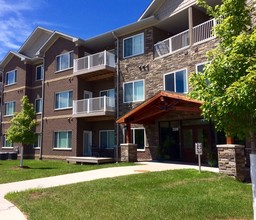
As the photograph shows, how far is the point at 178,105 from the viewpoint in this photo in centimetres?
1611

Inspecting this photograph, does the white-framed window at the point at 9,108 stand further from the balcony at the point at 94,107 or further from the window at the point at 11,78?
the balcony at the point at 94,107

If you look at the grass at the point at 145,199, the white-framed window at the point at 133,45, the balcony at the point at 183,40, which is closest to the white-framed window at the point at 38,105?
the white-framed window at the point at 133,45

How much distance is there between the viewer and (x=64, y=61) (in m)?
26.7

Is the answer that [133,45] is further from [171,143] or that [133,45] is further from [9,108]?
[9,108]

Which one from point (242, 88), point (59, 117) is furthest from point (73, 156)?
point (242, 88)

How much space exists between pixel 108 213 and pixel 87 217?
561 mm

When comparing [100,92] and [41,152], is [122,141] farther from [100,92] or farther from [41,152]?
[41,152]

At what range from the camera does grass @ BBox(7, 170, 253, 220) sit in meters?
7.01

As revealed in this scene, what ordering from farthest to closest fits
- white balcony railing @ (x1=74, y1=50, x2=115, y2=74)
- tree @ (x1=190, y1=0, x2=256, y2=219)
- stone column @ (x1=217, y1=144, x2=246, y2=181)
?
1. white balcony railing @ (x1=74, y1=50, x2=115, y2=74)
2. stone column @ (x1=217, y1=144, x2=246, y2=181)
3. tree @ (x1=190, y1=0, x2=256, y2=219)

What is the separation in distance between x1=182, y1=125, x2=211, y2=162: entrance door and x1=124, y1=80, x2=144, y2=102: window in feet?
14.6

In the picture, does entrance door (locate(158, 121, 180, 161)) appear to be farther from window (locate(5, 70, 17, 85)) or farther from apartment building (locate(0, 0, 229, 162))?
window (locate(5, 70, 17, 85))

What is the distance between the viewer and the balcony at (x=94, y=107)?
22.3 m

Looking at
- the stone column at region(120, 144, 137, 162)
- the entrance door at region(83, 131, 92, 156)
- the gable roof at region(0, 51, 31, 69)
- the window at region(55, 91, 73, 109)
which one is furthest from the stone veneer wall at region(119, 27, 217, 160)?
the gable roof at region(0, 51, 31, 69)

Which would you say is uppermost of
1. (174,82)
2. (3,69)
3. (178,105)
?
(3,69)
